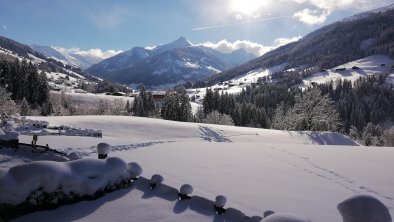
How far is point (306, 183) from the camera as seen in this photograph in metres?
17.1

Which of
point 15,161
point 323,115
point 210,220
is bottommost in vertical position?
point 210,220

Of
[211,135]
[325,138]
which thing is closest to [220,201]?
[211,135]

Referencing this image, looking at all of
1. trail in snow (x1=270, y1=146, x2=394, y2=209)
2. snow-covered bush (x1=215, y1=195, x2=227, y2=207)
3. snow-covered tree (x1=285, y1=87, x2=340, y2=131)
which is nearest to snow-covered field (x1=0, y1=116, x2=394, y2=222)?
trail in snow (x1=270, y1=146, x2=394, y2=209)

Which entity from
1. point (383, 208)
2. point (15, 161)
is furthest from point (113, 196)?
point (383, 208)

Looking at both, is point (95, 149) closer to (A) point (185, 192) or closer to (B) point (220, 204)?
(A) point (185, 192)

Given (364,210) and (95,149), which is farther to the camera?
(95,149)

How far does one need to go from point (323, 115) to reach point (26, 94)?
3611 inches

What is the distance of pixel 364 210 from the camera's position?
734 centimetres

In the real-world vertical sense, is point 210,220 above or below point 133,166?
below

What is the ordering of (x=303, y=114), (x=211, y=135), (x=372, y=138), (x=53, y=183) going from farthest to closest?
1. (x=372, y=138)
2. (x=303, y=114)
3. (x=211, y=135)
4. (x=53, y=183)

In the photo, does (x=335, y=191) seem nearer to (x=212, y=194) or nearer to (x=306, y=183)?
(x=306, y=183)

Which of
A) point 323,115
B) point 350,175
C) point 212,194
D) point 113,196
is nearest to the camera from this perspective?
point 113,196

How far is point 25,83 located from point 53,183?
116552 millimetres

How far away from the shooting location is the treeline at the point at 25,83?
372 feet
